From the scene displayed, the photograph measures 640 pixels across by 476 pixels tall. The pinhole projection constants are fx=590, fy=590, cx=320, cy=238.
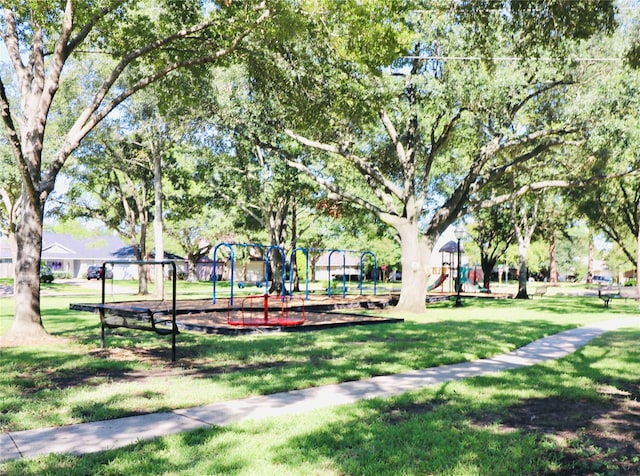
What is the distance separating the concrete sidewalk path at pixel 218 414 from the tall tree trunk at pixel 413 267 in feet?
36.5

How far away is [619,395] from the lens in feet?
24.7

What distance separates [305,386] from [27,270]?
7.15m

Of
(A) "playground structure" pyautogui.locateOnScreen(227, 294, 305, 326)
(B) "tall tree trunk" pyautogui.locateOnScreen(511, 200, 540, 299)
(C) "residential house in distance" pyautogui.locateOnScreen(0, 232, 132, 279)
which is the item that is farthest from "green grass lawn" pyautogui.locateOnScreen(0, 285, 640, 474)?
(C) "residential house in distance" pyautogui.locateOnScreen(0, 232, 132, 279)

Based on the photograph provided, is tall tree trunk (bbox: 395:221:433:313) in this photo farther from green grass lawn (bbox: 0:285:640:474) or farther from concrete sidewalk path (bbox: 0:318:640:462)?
concrete sidewalk path (bbox: 0:318:640:462)

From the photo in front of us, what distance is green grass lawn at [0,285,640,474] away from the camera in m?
4.76

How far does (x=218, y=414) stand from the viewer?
6.25 metres

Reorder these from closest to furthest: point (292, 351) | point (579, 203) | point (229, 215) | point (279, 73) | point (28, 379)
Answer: point (28, 379)
point (292, 351)
point (279, 73)
point (579, 203)
point (229, 215)

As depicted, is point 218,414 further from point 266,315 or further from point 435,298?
point 435,298

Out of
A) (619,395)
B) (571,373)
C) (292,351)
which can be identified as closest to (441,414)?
(619,395)

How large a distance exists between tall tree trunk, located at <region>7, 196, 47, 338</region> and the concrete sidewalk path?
6980 mm

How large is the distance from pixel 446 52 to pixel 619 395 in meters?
13.5

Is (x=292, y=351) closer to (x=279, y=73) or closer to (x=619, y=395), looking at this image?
(x=619, y=395)

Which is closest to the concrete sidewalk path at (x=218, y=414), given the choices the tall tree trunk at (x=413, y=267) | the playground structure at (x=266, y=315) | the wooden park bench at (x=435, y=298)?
the playground structure at (x=266, y=315)

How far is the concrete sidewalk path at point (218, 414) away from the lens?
16.9ft
